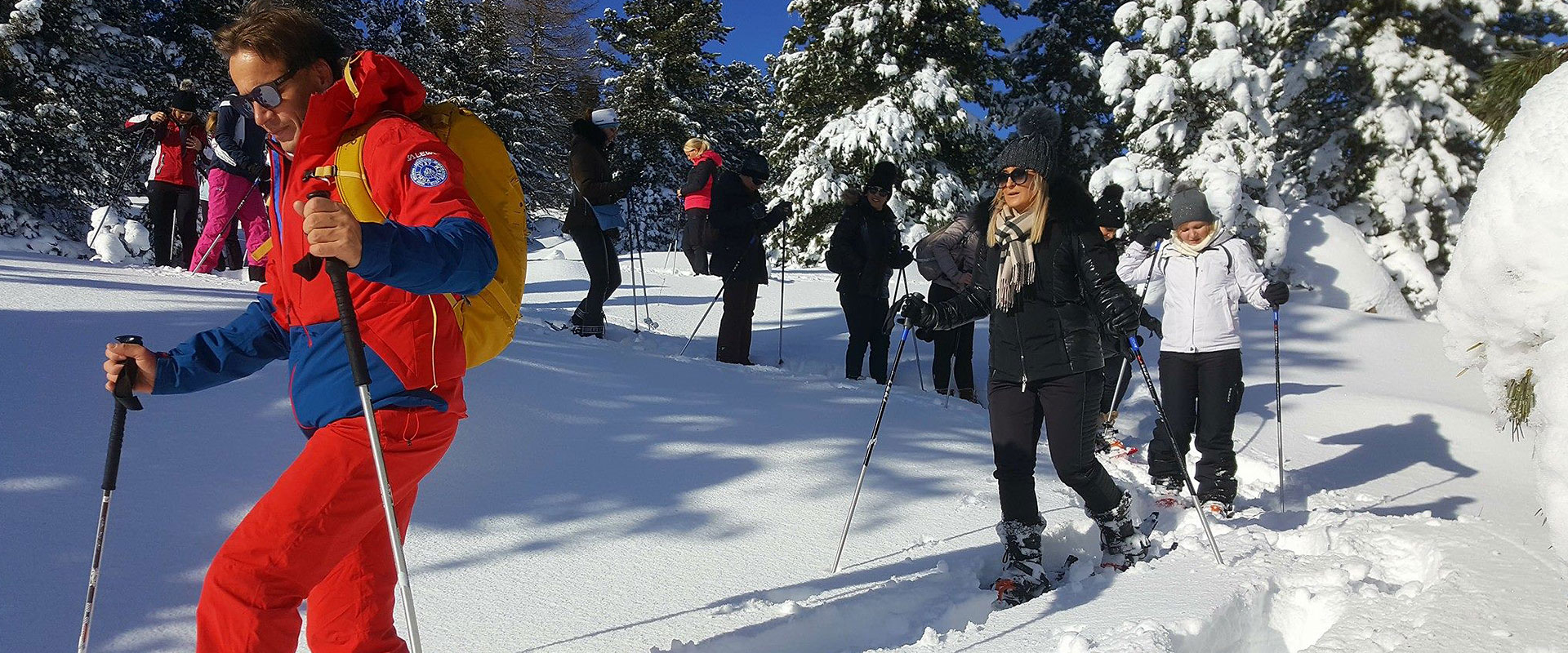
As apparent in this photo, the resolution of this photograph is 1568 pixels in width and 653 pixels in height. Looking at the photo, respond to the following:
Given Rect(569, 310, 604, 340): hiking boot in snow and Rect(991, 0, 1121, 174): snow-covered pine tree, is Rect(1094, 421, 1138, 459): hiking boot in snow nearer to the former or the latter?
Rect(569, 310, 604, 340): hiking boot in snow

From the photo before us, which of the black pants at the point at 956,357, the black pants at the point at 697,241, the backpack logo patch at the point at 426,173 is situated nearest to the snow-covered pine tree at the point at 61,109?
the black pants at the point at 697,241

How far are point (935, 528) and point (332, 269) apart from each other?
10.4 ft

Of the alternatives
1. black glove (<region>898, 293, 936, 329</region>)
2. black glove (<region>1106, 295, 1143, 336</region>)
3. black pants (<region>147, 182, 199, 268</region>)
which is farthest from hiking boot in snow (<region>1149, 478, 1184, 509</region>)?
black pants (<region>147, 182, 199, 268</region>)

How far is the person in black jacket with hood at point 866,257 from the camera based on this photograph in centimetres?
727

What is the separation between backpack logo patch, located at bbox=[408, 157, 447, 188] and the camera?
1831mm

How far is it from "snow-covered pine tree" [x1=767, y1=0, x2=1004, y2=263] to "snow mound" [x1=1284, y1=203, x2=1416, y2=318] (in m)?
6.00

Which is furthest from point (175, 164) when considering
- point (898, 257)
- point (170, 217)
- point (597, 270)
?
point (898, 257)

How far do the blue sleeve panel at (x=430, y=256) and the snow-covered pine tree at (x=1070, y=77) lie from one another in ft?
67.4

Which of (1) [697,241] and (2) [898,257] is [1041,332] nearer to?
(2) [898,257]

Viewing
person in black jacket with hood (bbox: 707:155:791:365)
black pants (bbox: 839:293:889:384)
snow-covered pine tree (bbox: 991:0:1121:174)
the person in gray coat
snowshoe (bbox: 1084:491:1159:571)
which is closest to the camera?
snowshoe (bbox: 1084:491:1159:571)

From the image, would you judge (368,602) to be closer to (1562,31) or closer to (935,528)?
(935,528)

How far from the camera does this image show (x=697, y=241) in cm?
759

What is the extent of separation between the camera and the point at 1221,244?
5484 mm

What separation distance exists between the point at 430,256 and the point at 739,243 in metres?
5.76
